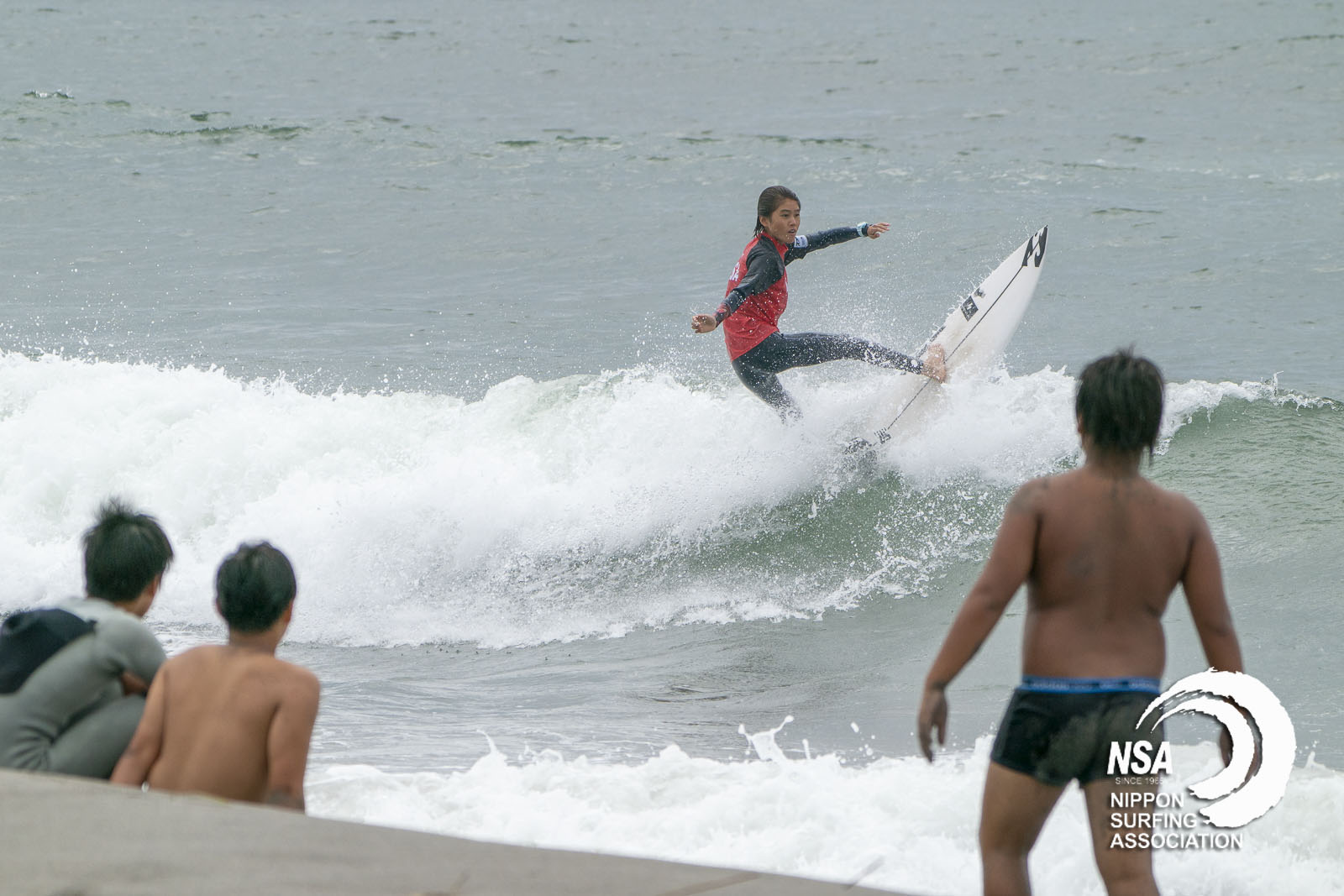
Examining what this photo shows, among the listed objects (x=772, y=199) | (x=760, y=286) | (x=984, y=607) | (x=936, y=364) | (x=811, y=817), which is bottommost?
(x=811, y=817)

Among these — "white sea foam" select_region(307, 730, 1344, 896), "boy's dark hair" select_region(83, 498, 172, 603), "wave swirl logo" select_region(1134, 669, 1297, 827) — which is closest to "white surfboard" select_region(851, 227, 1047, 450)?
"white sea foam" select_region(307, 730, 1344, 896)

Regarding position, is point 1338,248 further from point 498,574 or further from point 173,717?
point 173,717

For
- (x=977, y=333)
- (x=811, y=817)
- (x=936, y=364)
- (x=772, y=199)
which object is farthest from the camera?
(x=977, y=333)

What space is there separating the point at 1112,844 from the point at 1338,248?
54.8ft

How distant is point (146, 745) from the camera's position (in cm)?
308

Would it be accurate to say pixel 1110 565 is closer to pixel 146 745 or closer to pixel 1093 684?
pixel 1093 684

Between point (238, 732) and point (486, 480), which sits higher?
point (486, 480)

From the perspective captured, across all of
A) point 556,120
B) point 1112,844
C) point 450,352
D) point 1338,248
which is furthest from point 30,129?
point 1112,844

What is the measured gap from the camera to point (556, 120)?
2802cm

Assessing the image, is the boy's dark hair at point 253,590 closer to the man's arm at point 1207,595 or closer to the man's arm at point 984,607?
the man's arm at point 984,607

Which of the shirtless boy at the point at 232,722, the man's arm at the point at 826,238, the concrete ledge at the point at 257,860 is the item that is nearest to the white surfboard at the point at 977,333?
the man's arm at the point at 826,238

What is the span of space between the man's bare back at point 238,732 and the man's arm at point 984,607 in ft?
4.47

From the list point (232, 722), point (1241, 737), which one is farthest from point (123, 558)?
point (1241, 737)

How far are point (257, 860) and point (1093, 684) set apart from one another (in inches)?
69.0
